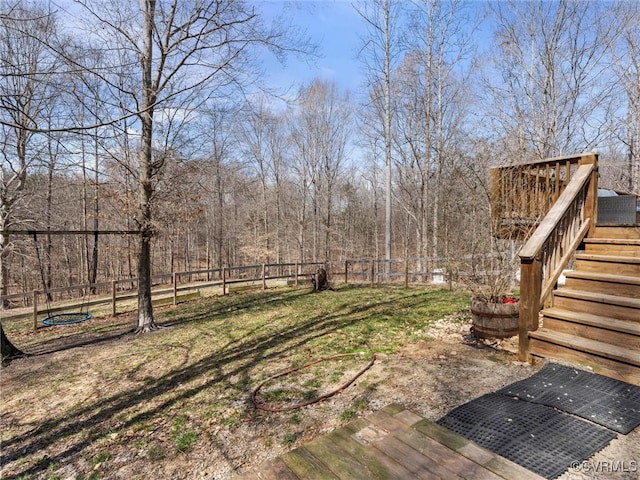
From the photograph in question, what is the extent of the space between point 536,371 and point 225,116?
6815 mm

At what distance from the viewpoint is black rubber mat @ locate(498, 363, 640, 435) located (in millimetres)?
2256

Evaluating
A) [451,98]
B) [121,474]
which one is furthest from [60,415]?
[451,98]

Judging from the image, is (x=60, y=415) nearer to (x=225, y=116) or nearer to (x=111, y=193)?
(x=111, y=193)

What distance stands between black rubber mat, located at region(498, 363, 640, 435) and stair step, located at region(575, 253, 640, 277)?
4.41ft

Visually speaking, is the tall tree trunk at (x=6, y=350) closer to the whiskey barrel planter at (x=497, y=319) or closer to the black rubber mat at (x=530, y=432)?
the black rubber mat at (x=530, y=432)

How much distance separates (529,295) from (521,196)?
2431mm

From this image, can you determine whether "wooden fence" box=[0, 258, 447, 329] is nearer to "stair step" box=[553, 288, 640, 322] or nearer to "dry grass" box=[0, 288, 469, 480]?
"dry grass" box=[0, 288, 469, 480]

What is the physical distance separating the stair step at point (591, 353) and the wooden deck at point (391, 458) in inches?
74.3

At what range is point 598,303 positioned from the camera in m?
3.24

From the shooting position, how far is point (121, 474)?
7.81ft

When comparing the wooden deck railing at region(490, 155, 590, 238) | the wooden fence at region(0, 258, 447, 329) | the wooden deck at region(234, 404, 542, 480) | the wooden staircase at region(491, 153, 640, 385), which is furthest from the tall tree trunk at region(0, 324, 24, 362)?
the wooden deck railing at region(490, 155, 590, 238)

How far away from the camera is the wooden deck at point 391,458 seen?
1.58 meters

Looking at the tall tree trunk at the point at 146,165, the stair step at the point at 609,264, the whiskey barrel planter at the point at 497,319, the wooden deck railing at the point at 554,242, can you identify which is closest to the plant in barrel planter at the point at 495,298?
the whiskey barrel planter at the point at 497,319

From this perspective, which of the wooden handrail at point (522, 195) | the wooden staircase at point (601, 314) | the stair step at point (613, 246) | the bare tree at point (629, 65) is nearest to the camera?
the wooden staircase at point (601, 314)
